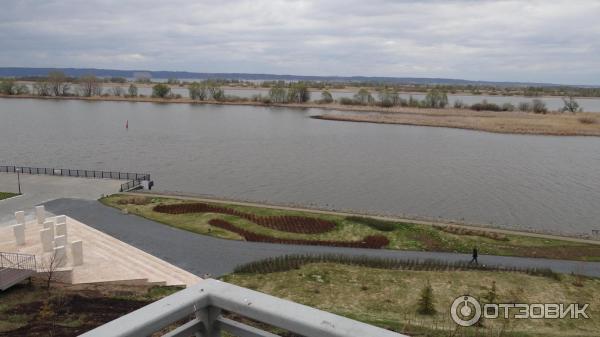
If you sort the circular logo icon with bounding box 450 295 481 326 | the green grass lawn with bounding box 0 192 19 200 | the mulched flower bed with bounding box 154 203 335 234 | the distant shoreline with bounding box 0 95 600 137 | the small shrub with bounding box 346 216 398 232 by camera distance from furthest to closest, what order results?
1. the distant shoreline with bounding box 0 95 600 137
2. the green grass lawn with bounding box 0 192 19 200
3. the small shrub with bounding box 346 216 398 232
4. the mulched flower bed with bounding box 154 203 335 234
5. the circular logo icon with bounding box 450 295 481 326

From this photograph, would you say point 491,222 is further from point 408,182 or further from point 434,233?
point 408,182

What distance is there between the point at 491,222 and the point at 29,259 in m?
26.9

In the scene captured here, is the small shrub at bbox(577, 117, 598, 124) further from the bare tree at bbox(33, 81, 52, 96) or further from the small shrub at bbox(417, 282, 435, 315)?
the bare tree at bbox(33, 81, 52, 96)

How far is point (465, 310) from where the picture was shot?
15.9 meters

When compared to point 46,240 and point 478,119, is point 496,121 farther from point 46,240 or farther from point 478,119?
point 46,240

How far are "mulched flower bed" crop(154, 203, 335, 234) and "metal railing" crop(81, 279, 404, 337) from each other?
2324cm

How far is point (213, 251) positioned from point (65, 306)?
8827 mm

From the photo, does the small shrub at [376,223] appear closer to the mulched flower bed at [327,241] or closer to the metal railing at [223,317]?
the mulched flower bed at [327,241]

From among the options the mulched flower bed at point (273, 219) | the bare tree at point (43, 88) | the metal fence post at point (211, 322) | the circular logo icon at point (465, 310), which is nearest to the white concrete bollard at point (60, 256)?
the mulched flower bed at point (273, 219)

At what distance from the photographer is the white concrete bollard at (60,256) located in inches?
699

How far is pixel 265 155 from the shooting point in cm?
5178

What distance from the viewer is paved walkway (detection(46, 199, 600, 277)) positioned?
2100cm

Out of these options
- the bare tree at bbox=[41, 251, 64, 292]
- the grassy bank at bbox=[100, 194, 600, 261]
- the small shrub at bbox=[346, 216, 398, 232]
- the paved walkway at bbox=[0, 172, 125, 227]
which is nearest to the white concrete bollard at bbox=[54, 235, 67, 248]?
the bare tree at bbox=[41, 251, 64, 292]

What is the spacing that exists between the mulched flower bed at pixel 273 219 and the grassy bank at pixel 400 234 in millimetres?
356
